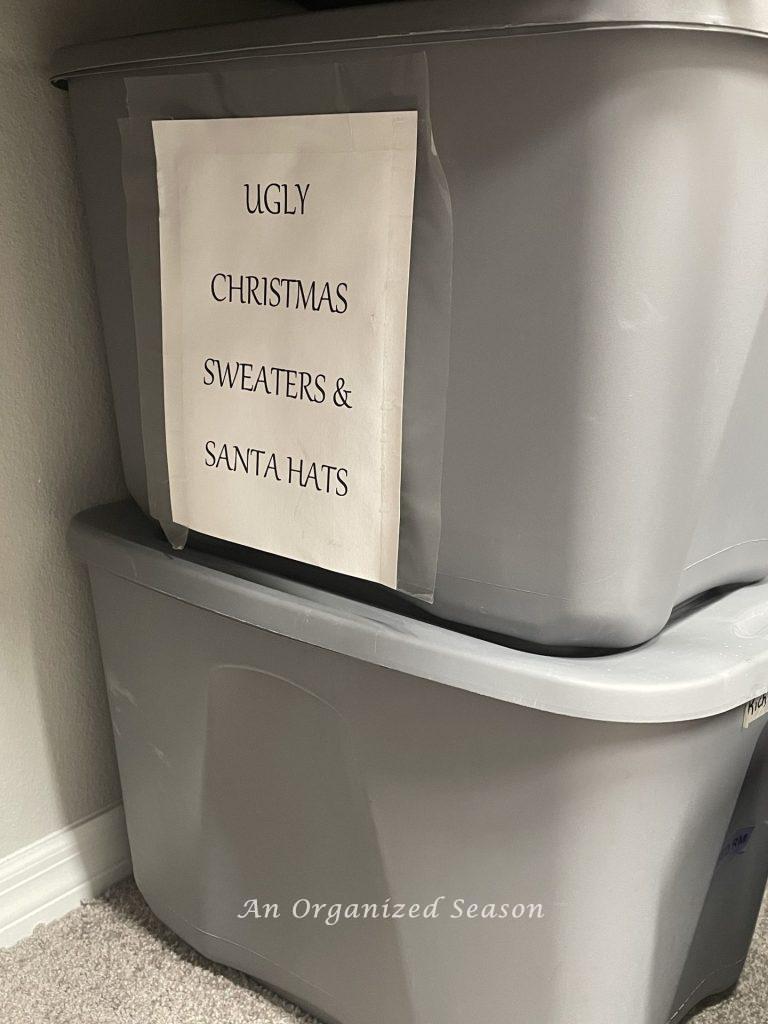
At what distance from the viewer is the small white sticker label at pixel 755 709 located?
0.60 meters

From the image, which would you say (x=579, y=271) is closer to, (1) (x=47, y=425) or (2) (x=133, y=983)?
(1) (x=47, y=425)

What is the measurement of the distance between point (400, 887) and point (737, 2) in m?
0.53

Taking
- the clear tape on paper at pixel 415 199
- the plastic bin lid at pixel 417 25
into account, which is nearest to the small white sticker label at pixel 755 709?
the clear tape on paper at pixel 415 199

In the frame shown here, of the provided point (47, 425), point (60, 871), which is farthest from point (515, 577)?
point (60, 871)

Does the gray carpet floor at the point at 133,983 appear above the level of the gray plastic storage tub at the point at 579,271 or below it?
below

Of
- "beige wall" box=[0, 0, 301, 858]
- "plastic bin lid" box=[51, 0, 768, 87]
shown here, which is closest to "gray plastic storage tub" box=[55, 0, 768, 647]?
"plastic bin lid" box=[51, 0, 768, 87]

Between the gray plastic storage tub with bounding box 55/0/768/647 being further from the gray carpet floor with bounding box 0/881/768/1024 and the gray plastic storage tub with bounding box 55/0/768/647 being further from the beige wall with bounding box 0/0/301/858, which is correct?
the gray carpet floor with bounding box 0/881/768/1024

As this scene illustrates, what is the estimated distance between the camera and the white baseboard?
33.0 inches

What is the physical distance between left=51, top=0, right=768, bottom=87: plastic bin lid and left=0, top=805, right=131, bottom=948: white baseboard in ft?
2.03

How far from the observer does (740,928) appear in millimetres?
735

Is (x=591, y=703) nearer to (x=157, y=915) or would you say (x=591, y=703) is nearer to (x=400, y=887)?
(x=400, y=887)

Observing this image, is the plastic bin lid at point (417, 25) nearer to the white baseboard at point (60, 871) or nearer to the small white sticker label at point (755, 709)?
the small white sticker label at point (755, 709)

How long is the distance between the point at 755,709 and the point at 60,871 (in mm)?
598

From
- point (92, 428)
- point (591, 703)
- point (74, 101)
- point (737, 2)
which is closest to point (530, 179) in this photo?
point (737, 2)
